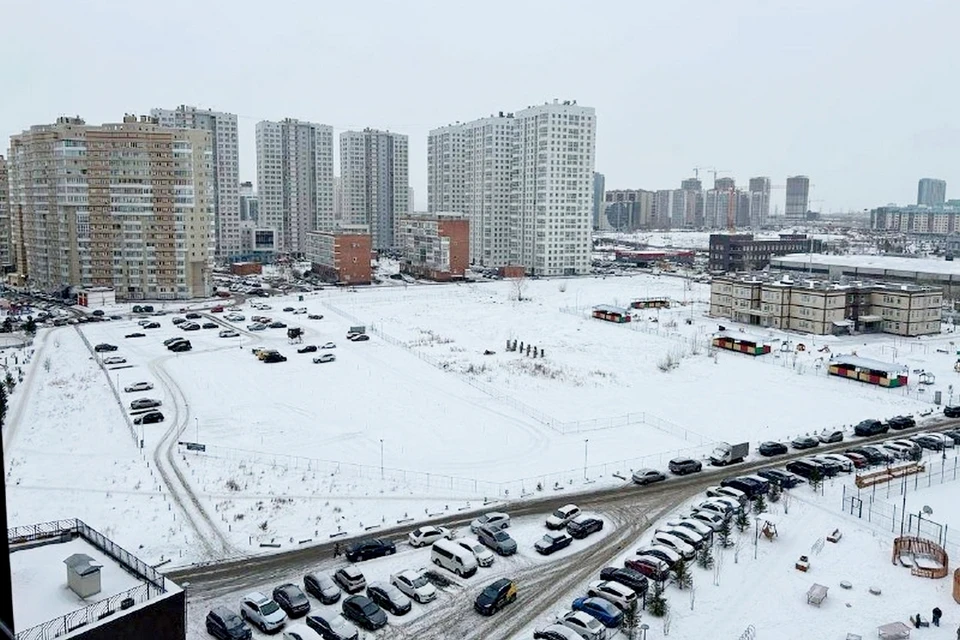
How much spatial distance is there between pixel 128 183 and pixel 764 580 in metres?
41.3

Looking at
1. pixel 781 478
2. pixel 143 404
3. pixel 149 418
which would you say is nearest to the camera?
pixel 781 478

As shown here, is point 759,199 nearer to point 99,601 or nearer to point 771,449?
point 771,449

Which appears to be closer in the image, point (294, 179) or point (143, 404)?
point (143, 404)

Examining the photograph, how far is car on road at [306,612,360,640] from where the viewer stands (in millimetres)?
9461

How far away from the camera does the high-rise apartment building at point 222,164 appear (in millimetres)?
72750

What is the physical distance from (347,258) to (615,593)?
45999 mm

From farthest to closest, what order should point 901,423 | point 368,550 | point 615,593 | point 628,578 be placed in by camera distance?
1. point 901,423
2. point 368,550
3. point 628,578
4. point 615,593

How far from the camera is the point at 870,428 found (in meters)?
18.6

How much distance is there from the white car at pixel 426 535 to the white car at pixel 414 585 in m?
1.34

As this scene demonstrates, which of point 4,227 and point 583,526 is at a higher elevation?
point 4,227

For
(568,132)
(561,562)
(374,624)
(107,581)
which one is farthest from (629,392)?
(568,132)

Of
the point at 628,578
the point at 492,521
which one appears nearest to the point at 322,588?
the point at 492,521

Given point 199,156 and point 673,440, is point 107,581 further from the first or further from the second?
point 199,156

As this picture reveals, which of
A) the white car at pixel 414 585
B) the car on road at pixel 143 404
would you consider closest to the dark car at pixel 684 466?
the white car at pixel 414 585
